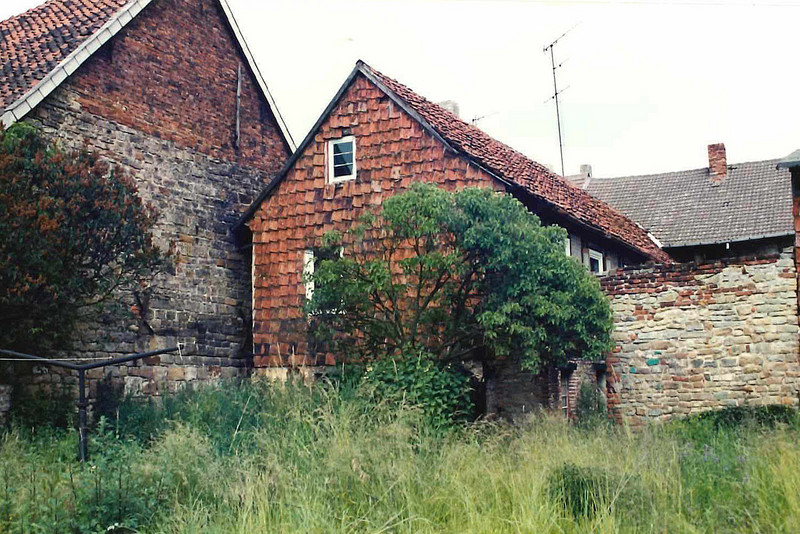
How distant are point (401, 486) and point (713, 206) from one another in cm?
2381

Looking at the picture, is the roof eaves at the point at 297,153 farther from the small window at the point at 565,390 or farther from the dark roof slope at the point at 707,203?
the dark roof slope at the point at 707,203

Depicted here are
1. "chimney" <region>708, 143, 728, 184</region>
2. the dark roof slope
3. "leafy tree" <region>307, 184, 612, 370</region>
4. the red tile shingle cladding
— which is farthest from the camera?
"chimney" <region>708, 143, 728, 184</region>

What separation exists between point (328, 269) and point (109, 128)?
5.79 metres

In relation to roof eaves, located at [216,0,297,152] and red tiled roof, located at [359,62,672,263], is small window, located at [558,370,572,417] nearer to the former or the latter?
red tiled roof, located at [359,62,672,263]

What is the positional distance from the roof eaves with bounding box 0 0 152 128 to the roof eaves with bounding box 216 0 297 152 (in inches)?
95.3

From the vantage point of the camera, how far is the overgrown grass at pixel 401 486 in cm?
717

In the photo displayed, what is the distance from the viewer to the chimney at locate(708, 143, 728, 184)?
30.6 meters

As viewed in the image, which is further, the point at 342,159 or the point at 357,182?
the point at 342,159

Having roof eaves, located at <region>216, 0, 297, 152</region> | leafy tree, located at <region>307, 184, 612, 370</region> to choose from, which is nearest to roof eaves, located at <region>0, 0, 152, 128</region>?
roof eaves, located at <region>216, 0, 297, 152</region>

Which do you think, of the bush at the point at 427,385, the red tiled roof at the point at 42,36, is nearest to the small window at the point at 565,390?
the bush at the point at 427,385

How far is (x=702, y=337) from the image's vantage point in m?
15.9

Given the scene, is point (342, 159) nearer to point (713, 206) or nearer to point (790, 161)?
point (790, 161)

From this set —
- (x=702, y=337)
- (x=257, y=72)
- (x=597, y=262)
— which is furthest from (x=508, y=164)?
(x=257, y=72)

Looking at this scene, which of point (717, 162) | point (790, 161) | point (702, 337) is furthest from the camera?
point (717, 162)
